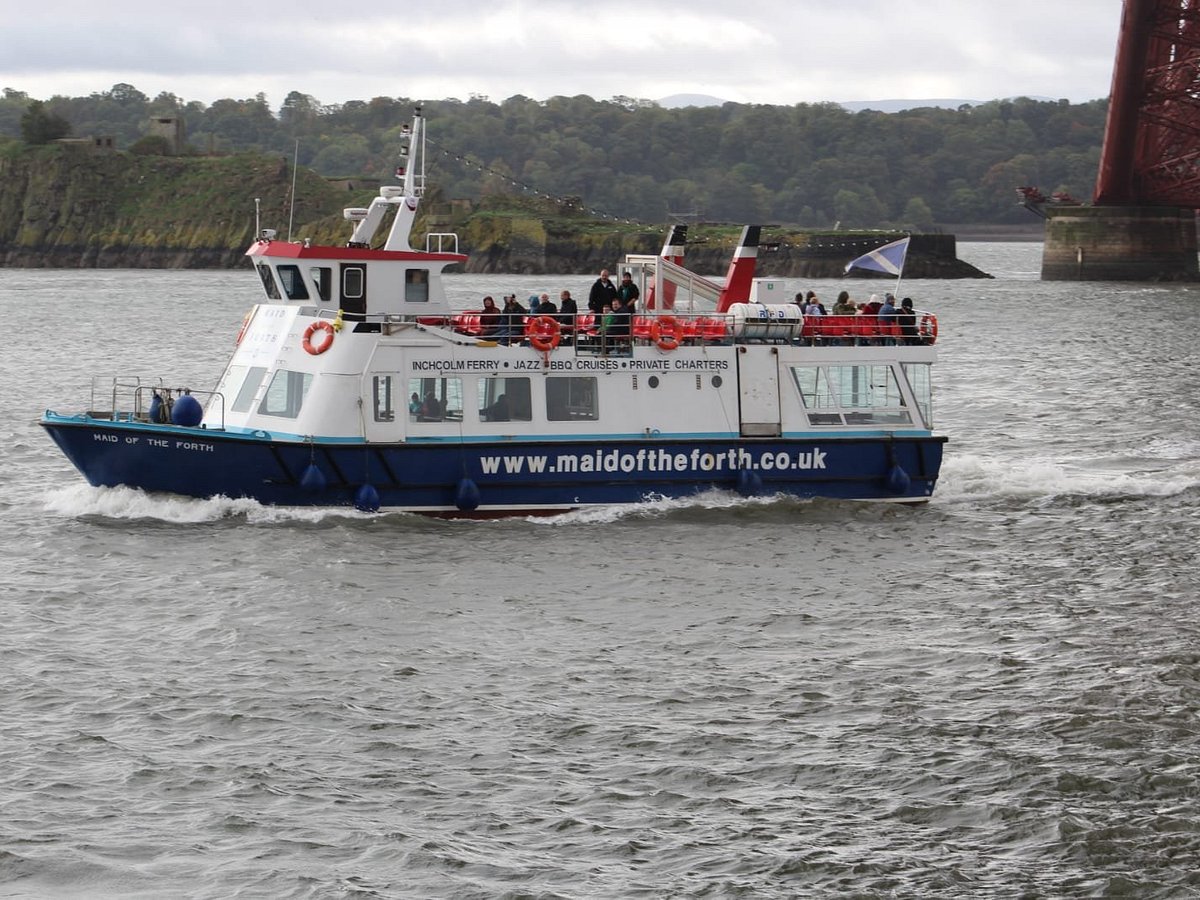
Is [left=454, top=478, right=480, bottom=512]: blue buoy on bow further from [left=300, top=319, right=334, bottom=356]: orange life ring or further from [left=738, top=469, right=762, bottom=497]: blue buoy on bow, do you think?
[left=738, top=469, right=762, bottom=497]: blue buoy on bow

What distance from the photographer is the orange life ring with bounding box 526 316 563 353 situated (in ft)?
91.1

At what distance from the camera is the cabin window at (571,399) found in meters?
27.9

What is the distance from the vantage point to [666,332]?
28484mm

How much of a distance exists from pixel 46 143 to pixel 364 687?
609 ft

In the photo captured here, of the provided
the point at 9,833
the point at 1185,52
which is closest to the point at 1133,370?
the point at 9,833

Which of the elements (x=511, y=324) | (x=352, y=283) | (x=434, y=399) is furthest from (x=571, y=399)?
(x=352, y=283)

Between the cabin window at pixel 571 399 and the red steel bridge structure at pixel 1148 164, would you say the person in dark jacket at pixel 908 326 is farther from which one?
the red steel bridge structure at pixel 1148 164

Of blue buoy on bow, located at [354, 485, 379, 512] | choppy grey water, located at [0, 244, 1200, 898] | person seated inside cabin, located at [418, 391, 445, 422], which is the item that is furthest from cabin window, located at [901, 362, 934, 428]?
blue buoy on bow, located at [354, 485, 379, 512]

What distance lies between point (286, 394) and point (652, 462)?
585 centimetres

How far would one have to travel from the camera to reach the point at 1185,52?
112500 millimetres

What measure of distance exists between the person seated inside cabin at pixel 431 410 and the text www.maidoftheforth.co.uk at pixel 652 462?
0.96 meters

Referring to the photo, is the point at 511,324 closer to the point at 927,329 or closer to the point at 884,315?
the point at 884,315

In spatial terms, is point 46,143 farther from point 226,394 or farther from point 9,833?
point 9,833

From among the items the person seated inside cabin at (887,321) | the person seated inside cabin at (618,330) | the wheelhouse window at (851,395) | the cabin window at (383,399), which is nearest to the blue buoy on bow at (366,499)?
the cabin window at (383,399)
